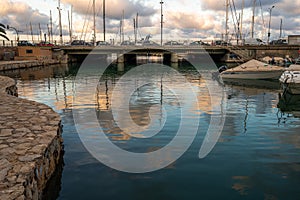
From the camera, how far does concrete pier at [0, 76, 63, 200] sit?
5.58 meters

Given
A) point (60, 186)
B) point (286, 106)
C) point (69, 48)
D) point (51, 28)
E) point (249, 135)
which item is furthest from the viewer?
point (51, 28)

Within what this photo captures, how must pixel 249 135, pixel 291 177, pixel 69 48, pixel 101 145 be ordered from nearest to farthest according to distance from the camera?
pixel 291 177 → pixel 101 145 → pixel 249 135 → pixel 69 48

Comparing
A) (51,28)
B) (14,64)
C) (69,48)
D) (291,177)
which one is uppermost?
(51,28)

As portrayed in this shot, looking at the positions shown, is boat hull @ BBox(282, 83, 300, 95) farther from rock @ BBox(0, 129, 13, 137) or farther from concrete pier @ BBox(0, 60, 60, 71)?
concrete pier @ BBox(0, 60, 60, 71)

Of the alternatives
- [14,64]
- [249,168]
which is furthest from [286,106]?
[14,64]

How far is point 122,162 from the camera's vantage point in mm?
9500

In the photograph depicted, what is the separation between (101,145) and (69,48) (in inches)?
2555

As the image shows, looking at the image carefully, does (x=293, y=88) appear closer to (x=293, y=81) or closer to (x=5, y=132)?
(x=293, y=81)

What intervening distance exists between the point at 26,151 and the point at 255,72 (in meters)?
32.3

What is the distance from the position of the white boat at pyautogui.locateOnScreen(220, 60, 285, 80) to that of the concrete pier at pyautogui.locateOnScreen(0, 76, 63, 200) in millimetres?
27771

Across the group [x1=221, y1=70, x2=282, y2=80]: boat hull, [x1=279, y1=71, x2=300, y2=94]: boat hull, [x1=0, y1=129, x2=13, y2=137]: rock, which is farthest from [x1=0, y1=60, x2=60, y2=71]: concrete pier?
[x1=279, y1=71, x2=300, y2=94]: boat hull

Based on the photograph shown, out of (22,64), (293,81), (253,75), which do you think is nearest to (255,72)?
(253,75)

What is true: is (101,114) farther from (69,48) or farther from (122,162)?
(69,48)

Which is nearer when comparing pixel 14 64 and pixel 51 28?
pixel 14 64
